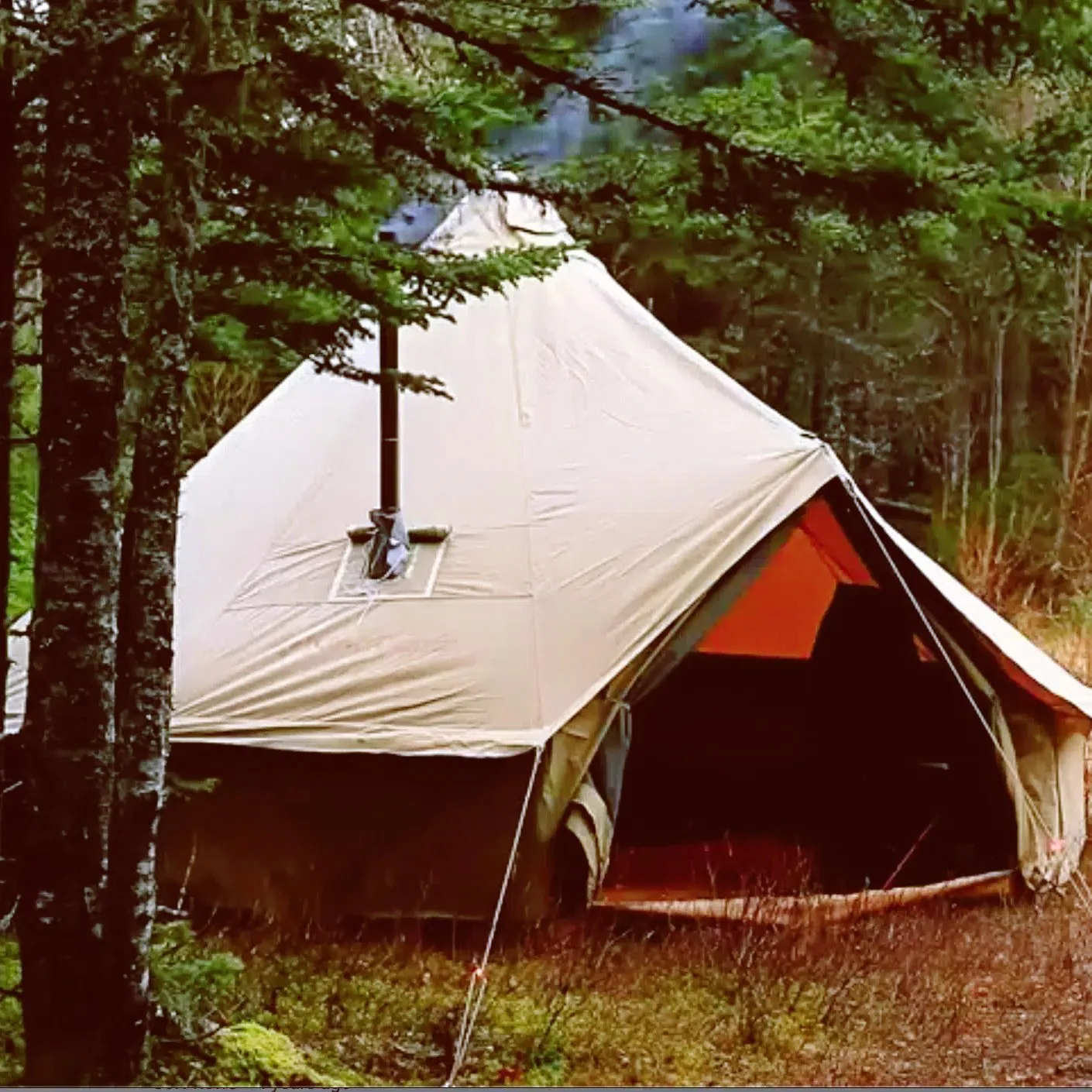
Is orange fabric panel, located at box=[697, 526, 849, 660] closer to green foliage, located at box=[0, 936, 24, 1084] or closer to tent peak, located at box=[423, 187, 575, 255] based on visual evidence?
tent peak, located at box=[423, 187, 575, 255]

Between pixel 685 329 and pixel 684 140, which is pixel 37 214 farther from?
pixel 685 329

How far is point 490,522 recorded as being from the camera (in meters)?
4.62

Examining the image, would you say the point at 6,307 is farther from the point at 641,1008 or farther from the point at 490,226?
the point at 490,226

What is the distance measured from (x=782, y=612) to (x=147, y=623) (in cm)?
458

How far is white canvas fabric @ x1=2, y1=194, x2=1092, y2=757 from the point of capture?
4.15 meters

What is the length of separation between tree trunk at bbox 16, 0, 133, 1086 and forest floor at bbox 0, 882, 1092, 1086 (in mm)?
414

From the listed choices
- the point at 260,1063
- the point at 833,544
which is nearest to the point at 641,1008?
the point at 260,1063

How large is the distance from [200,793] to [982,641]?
2.44 metres

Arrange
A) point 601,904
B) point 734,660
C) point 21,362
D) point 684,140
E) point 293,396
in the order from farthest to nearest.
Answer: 1. point 734,660
2. point 293,396
3. point 601,904
4. point 684,140
5. point 21,362

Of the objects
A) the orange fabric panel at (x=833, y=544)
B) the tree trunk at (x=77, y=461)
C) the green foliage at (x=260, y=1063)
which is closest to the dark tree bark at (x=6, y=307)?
the tree trunk at (x=77, y=461)

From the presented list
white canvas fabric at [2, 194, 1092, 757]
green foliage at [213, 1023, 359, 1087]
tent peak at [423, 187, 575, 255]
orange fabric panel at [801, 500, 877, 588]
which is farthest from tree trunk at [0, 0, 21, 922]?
orange fabric panel at [801, 500, 877, 588]

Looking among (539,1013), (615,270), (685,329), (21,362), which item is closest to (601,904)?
(539,1013)

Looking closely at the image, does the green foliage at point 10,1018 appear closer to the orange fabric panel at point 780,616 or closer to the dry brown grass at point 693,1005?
the dry brown grass at point 693,1005

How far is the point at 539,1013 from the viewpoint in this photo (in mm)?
3486
